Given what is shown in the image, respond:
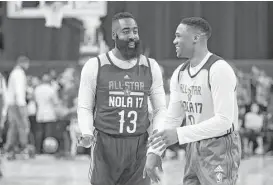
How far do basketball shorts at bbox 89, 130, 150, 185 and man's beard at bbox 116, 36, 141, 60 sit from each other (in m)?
0.63

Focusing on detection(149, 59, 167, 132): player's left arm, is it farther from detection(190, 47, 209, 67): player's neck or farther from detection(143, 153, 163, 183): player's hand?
detection(143, 153, 163, 183): player's hand

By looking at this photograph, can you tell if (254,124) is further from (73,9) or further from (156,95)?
(156,95)

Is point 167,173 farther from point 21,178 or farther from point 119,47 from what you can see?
point 119,47

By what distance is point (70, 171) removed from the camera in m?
9.55

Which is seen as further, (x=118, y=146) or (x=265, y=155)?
(x=265, y=155)

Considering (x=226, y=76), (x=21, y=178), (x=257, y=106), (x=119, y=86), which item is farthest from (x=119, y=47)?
(x=257, y=106)

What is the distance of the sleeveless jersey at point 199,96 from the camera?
3957 mm

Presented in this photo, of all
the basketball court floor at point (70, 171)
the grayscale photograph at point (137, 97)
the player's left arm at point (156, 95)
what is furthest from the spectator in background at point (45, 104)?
the player's left arm at point (156, 95)

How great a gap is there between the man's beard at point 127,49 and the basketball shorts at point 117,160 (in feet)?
2.06

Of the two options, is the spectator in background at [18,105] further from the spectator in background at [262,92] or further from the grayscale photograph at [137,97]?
the spectator in background at [262,92]

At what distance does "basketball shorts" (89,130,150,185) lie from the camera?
450cm

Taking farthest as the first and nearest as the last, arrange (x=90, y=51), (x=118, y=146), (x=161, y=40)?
(x=161, y=40), (x=90, y=51), (x=118, y=146)

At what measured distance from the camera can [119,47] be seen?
4.54 meters

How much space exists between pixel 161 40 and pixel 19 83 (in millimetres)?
7955
